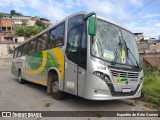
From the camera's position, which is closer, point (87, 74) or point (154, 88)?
point (87, 74)

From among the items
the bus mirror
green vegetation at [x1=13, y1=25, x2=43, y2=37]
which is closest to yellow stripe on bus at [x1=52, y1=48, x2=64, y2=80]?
the bus mirror

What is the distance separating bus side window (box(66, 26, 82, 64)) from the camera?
6.89m

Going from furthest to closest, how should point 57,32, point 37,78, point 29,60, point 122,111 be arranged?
point 29,60, point 37,78, point 57,32, point 122,111

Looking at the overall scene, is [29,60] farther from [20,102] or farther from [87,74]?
[87,74]

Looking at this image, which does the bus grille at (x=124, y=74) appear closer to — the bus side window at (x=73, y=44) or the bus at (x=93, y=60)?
the bus at (x=93, y=60)

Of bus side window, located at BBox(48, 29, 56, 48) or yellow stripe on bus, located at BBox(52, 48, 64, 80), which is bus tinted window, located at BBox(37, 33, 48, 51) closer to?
Answer: bus side window, located at BBox(48, 29, 56, 48)

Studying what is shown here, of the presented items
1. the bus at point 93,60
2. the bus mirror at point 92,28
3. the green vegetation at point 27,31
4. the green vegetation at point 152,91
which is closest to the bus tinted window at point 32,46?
the bus at point 93,60

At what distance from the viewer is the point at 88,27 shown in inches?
248

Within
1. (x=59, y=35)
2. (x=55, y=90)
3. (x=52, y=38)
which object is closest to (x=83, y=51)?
(x=59, y=35)

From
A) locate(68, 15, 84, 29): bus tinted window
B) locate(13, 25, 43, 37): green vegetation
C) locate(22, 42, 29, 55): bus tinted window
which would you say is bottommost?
locate(22, 42, 29, 55): bus tinted window

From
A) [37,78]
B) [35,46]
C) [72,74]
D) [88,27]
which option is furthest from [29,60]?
[88,27]

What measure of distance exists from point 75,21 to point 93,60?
178 cm

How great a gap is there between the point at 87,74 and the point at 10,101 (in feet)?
12.3

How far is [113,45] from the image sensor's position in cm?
674
